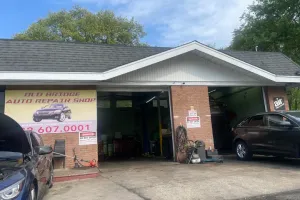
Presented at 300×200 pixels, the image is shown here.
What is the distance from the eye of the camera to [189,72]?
39.8ft

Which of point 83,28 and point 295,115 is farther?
point 83,28

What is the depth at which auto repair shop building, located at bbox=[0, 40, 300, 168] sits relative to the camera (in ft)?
32.3

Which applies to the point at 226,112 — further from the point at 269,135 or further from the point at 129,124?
the point at 129,124

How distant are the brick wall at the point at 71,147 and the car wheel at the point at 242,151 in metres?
5.76

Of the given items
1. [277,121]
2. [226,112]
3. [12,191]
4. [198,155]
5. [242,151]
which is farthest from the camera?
[226,112]

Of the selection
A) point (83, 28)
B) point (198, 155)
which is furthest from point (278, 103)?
point (83, 28)

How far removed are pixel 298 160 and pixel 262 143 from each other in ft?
5.61

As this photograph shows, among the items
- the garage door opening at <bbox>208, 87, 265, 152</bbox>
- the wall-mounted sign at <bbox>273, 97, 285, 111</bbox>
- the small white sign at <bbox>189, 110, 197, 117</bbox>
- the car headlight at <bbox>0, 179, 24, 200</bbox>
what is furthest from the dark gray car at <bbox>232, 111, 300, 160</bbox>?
the car headlight at <bbox>0, 179, 24, 200</bbox>

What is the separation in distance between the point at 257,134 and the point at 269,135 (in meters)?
0.59

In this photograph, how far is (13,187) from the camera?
153 inches

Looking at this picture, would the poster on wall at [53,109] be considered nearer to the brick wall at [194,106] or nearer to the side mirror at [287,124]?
the brick wall at [194,106]

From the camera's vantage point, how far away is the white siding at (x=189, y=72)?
37.5ft

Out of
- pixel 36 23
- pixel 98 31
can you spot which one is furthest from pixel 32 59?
pixel 36 23

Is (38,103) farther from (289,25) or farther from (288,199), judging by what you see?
(289,25)
